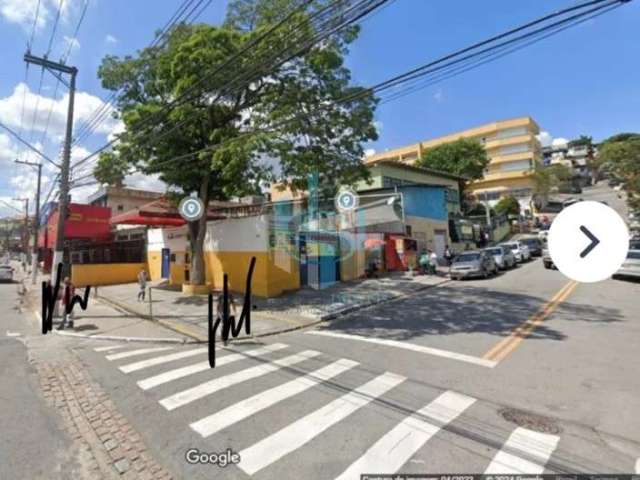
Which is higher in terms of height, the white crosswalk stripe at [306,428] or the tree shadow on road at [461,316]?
the tree shadow on road at [461,316]

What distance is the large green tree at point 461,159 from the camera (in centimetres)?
4594

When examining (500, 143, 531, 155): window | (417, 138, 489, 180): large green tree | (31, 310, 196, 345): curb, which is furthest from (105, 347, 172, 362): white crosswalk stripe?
(500, 143, 531, 155): window

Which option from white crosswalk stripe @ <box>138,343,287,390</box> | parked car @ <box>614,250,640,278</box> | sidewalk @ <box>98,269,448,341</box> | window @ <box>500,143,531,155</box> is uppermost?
window @ <box>500,143,531,155</box>

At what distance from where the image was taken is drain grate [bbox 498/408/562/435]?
4918mm

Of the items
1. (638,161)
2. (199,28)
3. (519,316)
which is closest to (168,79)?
(199,28)

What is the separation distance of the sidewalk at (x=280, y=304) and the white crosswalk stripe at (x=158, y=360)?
1.62 meters

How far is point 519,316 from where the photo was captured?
1202 cm

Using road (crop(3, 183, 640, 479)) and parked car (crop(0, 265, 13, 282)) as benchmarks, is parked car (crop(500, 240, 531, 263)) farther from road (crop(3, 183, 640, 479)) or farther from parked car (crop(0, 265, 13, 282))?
→ parked car (crop(0, 265, 13, 282))

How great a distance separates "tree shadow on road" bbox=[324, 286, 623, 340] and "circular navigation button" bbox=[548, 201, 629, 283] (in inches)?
240

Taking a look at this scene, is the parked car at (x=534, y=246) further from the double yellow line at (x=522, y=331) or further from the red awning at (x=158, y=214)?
the red awning at (x=158, y=214)

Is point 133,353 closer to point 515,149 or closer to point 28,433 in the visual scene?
point 28,433

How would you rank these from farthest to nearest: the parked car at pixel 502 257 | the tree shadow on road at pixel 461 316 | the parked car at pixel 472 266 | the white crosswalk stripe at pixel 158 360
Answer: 1. the parked car at pixel 502 257
2. the parked car at pixel 472 266
3. the tree shadow on road at pixel 461 316
4. the white crosswalk stripe at pixel 158 360

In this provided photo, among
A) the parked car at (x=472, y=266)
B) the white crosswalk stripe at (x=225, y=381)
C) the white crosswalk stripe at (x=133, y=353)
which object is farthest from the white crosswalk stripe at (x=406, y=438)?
the parked car at (x=472, y=266)

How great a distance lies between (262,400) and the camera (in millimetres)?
5957
